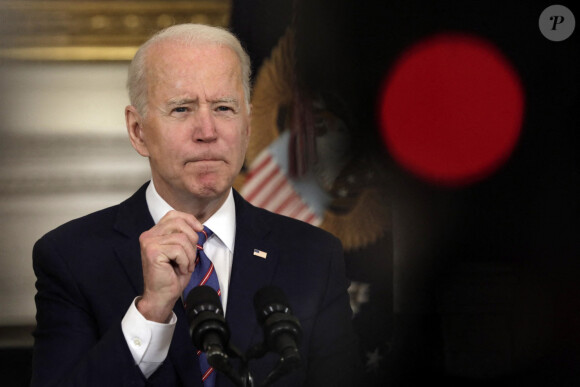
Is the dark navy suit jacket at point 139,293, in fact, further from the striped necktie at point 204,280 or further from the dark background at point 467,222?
the dark background at point 467,222

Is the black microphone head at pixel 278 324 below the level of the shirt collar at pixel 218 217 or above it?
above

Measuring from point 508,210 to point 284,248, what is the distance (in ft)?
7.07

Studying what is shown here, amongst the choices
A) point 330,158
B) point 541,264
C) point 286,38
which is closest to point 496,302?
point 541,264

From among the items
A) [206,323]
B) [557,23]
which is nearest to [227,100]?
[206,323]

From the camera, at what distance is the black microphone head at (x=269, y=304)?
1115mm

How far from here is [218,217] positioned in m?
1.78

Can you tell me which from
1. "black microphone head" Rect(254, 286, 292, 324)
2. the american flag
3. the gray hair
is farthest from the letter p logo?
"black microphone head" Rect(254, 286, 292, 324)

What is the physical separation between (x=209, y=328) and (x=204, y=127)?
2.14 ft

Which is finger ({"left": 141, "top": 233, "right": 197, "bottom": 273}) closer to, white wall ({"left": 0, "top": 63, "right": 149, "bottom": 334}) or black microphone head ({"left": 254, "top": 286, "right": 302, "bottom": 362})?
black microphone head ({"left": 254, "top": 286, "right": 302, "bottom": 362})

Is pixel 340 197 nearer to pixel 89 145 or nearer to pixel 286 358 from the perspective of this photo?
pixel 89 145

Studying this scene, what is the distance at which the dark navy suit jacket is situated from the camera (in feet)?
5.14

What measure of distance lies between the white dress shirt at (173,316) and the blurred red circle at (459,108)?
77.3 inches

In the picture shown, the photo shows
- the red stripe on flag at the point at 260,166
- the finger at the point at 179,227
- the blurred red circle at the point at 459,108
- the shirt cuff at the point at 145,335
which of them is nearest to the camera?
the finger at the point at 179,227

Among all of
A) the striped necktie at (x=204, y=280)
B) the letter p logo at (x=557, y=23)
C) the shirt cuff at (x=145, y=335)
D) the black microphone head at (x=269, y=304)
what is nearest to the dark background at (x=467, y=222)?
the letter p logo at (x=557, y=23)
